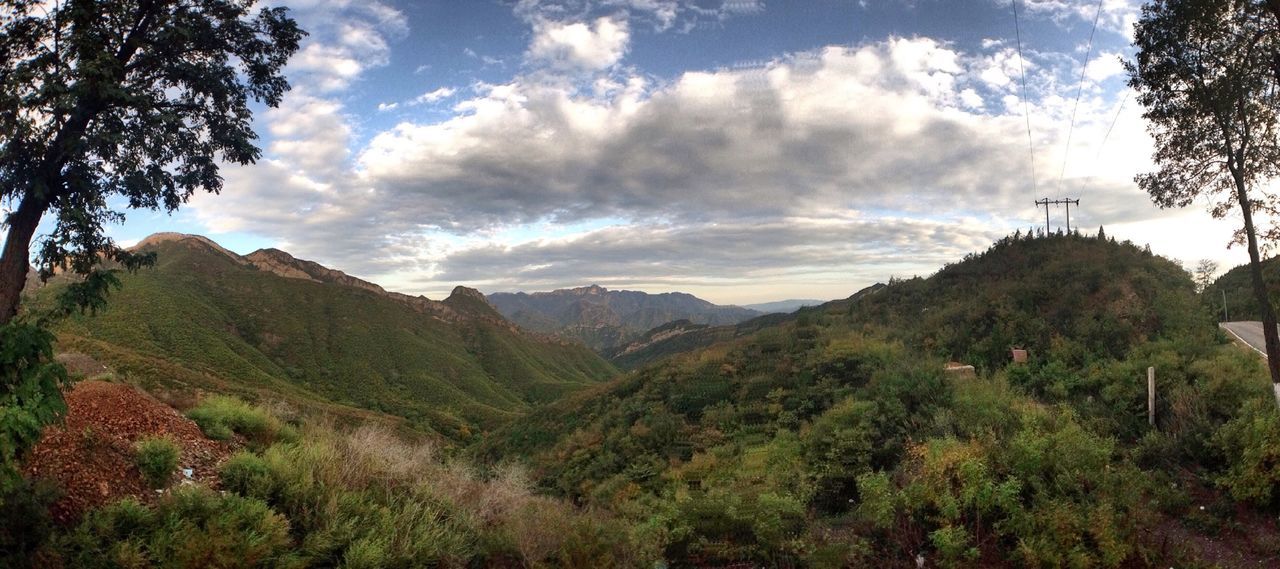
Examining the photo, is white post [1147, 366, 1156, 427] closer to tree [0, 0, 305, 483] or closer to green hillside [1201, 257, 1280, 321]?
green hillside [1201, 257, 1280, 321]

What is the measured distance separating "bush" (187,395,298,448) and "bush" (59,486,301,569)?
290 centimetres

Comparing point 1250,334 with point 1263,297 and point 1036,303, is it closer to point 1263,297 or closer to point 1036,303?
point 1036,303

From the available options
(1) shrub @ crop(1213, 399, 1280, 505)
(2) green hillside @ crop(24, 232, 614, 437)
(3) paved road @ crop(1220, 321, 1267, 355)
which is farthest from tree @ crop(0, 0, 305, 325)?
(2) green hillside @ crop(24, 232, 614, 437)

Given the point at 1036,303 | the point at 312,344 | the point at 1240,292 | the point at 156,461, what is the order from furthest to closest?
the point at 312,344
the point at 1240,292
the point at 1036,303
the point at 156,461

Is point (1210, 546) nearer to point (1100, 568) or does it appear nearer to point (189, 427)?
point (1100, 568)

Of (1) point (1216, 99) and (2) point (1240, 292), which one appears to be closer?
(1) point (1216, 99)

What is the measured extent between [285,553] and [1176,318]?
22.4 metres

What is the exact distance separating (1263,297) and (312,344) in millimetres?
92833

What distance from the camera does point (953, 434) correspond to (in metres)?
10.8

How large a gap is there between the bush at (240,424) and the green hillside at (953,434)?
19.5 feet

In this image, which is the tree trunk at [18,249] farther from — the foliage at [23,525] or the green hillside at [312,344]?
the green hillside at [312,344]

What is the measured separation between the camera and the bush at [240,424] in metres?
8.88

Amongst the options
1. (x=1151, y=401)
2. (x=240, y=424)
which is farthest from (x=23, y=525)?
(x=1151, y=401)

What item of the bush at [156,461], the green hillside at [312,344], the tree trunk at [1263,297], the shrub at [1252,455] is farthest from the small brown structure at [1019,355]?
the green hillside at [312,344]
